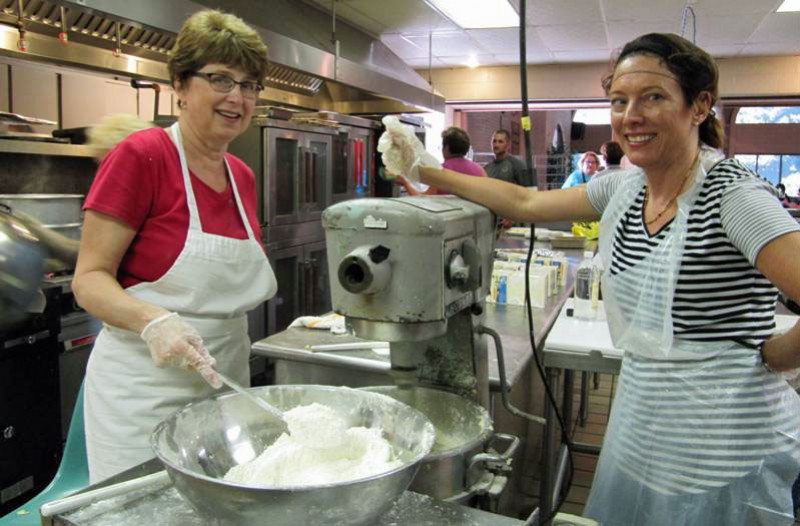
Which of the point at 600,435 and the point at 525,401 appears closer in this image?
the point at 525,401

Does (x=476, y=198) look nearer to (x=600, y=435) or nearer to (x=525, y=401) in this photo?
(x=525, y=401)

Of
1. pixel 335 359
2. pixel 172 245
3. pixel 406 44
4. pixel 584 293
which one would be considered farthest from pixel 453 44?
pixel 172 245

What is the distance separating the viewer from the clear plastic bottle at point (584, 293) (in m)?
2.50

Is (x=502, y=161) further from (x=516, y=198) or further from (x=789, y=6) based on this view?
(x=516, y=198)

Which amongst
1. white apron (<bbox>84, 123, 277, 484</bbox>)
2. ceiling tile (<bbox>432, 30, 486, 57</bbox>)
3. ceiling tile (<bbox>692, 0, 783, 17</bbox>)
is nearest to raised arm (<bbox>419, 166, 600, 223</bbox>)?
white apron (<bbox>84, 123, 277, 484</bbox>)

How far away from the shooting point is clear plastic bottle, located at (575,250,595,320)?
8.20 feet

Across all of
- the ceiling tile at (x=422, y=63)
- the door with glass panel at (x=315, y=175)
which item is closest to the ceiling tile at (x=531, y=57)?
the ceiling tile at (x=422, y=63)

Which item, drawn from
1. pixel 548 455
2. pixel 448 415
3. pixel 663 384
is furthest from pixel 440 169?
pixel 548 455

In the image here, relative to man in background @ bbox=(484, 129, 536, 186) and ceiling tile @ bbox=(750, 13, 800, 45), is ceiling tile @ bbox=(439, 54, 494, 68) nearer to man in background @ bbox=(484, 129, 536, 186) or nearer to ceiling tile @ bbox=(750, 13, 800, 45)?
man in background @ bbox=(484, 129, 536, 186)

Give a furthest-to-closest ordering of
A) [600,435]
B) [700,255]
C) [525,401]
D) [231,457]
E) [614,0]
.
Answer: [614,0] → [600,435] → [525,401] → [700,255] → [231,457]

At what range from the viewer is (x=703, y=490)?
1.30m

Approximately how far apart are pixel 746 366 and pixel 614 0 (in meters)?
4.86

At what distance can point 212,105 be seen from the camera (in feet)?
4.79

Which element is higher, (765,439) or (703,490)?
(765,439)
